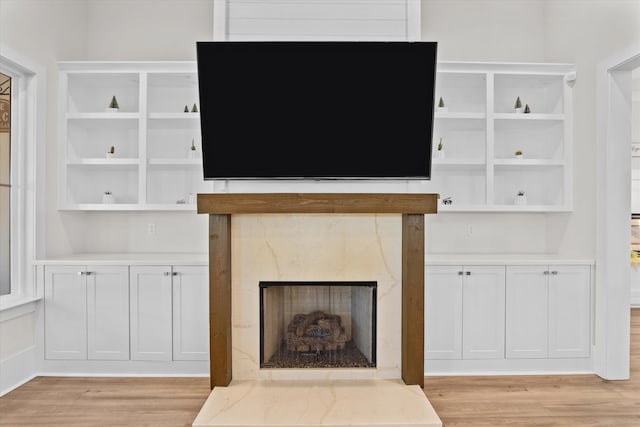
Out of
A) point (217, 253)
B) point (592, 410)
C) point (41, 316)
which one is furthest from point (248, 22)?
point (592, 410)

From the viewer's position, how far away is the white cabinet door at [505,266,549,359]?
358cm

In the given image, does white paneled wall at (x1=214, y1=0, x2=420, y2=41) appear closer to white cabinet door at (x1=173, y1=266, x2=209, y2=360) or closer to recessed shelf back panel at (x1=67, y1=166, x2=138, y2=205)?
recessed shelf back panel at (x1=67, y1=166, x2=138, y2=205)

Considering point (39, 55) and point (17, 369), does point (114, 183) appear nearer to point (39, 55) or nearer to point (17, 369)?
point (39, 55)

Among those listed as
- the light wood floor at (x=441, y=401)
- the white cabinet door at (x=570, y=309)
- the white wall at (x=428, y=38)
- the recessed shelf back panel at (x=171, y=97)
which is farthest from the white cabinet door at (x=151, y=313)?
the white cabinet door at (x=570, y=309)

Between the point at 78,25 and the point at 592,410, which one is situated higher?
the point at 78,25

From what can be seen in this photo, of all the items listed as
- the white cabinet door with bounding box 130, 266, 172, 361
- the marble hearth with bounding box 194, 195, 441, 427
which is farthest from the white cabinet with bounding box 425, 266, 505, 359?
the white cabinet door with bounding box 130, 266, 172, 361

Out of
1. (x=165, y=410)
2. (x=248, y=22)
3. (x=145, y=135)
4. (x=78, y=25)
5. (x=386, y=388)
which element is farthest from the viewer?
(x=78, y=25)

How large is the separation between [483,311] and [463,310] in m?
0.15

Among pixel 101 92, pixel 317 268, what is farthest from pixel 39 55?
pixel 317 268

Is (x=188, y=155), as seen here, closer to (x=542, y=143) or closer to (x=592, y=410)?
(x=542, y=143)

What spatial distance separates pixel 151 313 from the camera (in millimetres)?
3523

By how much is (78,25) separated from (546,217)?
439 centimetres

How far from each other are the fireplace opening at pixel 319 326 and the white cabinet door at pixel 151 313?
760 mm

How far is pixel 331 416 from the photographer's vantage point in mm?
2732
